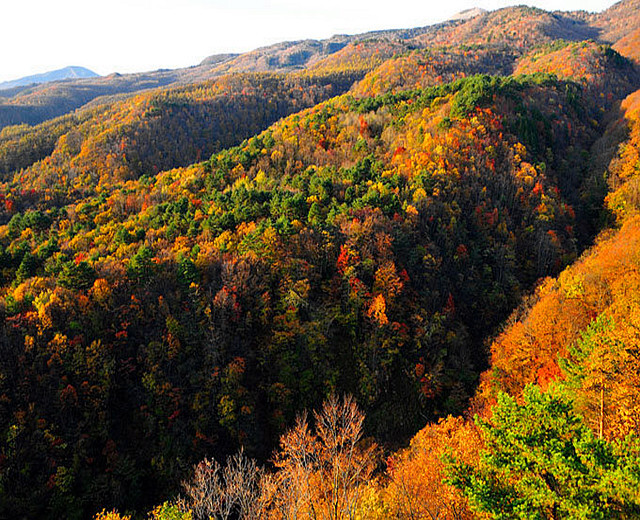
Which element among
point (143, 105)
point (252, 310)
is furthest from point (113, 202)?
point (143, 105)

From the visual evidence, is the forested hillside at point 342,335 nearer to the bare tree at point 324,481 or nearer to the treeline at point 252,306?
the treeline at point 252,306

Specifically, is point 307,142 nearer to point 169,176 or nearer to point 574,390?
point 169,176

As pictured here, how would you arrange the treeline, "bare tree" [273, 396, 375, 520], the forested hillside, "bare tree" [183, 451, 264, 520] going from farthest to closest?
1. the treeline
2. the forested hillside
3. "bare tree" [183, 451, 264, 520]
4. "bare tree" [273, 396, 375, 520]

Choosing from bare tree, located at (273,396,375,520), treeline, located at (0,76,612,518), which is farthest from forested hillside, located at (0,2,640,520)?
bare tree, located at (273,396,375,520)

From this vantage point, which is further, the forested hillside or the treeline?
the treeline

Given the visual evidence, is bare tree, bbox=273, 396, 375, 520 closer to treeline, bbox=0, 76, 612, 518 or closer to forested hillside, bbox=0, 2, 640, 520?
forested hillside, bbox=0, 2, 640, 520

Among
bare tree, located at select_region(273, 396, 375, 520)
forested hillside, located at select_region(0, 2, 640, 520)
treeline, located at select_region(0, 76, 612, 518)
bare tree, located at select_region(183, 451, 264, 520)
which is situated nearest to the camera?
bare tree, located at select_region(273, 396, 375, 520)

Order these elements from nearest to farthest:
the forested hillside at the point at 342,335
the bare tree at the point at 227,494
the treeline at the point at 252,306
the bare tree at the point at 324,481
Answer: the bare tree at the point at 324,481
the bare tree at the point at 227,494
the forested hillside at the point at 342,335
the treeline at the point at 252,306

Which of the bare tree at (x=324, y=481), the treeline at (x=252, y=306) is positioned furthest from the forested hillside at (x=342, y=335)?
the bare tree at (x=324, y=481)


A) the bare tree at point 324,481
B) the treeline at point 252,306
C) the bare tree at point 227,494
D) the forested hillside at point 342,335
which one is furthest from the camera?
the treeline at point 252,306

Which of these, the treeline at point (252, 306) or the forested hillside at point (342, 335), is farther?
the treeline at point (252, 306)
